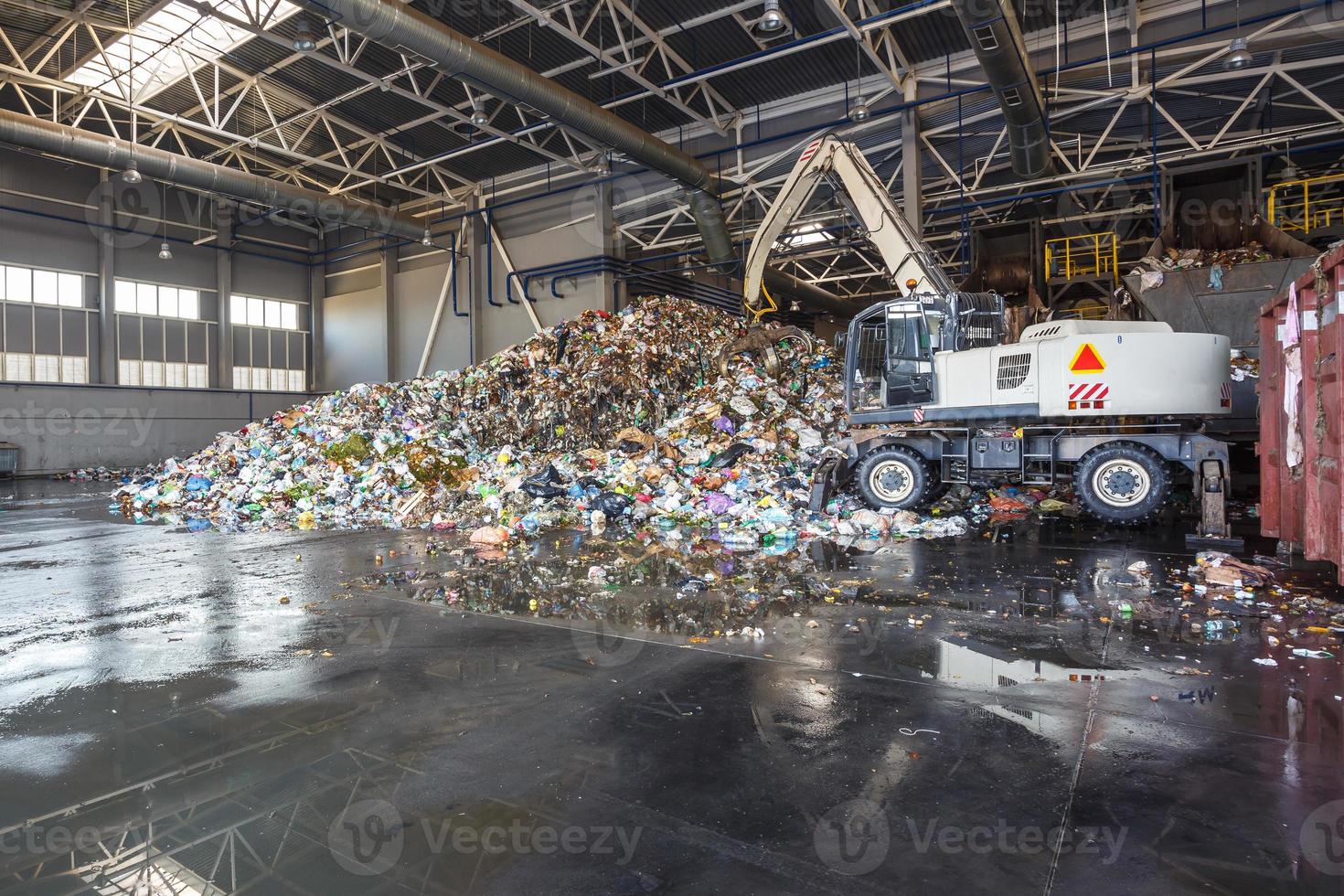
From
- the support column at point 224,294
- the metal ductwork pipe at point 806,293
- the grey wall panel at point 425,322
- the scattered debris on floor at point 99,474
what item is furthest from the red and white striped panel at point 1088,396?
the support column at point 224,294

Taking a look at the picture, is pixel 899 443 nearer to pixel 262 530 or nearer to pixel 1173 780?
pixel 1173 780

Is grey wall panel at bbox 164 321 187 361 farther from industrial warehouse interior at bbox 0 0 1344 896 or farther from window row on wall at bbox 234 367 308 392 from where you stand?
window row on wall at bbox 234 367 308 392

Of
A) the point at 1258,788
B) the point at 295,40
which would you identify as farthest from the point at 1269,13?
the point at 295,40

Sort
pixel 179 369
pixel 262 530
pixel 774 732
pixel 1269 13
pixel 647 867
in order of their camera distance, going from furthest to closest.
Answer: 1. pixel 179 369
2. pixel 1269 13
3. pixel 262 530
4. pixel 774 732
5. pixel 647 867

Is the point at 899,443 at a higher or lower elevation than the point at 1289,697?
higher

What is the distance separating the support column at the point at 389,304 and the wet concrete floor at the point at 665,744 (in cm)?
1665

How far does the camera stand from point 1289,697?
9.61ft

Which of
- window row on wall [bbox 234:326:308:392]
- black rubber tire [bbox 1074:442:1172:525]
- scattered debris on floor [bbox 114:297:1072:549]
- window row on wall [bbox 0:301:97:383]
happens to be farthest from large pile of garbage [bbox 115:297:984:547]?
window row on wall [bbox 234:326:308:392]

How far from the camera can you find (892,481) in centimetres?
845

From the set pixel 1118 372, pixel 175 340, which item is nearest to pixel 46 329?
pixel 175 340

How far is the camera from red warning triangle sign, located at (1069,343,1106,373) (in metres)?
6.96

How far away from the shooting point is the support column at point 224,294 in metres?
21.3

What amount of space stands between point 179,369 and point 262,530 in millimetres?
16034

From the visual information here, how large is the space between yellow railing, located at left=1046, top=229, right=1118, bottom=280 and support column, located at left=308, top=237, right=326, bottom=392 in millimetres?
20499
